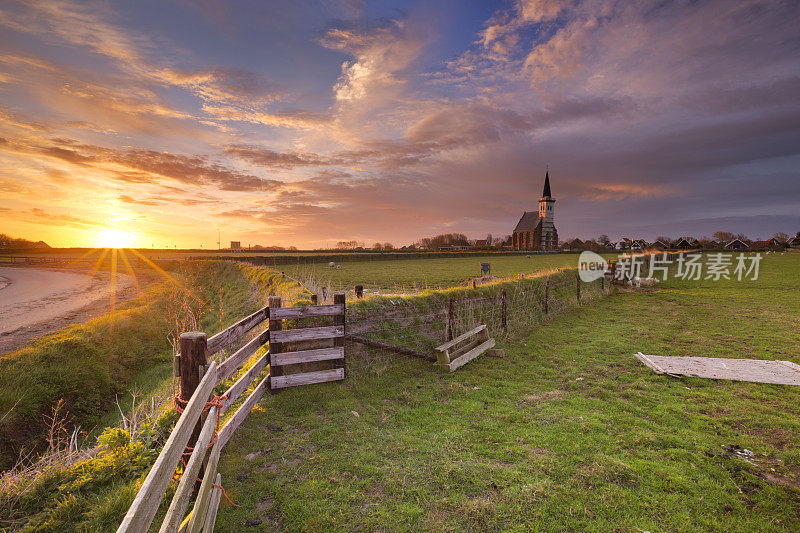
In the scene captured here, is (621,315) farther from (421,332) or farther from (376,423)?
(376,423)

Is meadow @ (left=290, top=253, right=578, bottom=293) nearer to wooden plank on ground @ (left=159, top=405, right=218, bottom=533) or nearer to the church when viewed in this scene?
wooden plank on ground @ (left=159, top=405, right=218, bottom=533)

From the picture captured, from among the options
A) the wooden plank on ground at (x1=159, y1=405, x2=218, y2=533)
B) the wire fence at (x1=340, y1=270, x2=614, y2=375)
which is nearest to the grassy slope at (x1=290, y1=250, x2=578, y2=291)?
the wire fence at (x1=340, y1=270, x2=614, y2=375)

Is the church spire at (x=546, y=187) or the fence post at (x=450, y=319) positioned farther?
the church spire at (x=546, y=187)

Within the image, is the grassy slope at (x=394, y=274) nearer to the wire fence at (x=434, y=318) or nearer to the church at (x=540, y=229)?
the wire fence at (x=434, y=318)

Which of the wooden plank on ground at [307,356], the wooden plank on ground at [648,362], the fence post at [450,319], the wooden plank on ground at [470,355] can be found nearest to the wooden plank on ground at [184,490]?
the wooden plank on ground at [307,356]

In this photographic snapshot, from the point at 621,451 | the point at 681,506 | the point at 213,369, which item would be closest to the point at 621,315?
the point at 621,451

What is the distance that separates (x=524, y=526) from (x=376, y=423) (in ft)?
10.6

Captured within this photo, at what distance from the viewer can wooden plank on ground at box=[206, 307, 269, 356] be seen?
183 inches

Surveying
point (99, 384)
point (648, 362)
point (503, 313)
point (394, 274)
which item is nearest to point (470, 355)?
point (503, 313)

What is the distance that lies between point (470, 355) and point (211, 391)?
7.77m

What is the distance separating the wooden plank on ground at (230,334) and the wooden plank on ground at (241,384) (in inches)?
27.4

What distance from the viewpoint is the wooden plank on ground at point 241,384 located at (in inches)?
193

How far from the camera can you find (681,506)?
4242mm

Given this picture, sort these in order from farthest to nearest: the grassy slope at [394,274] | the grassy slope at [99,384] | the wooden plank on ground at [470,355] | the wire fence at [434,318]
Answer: the grassy slope at [394,274], the wooden plank on ground at [470,355], the wire fence at [434,318], the grassy slope at [99,384]
